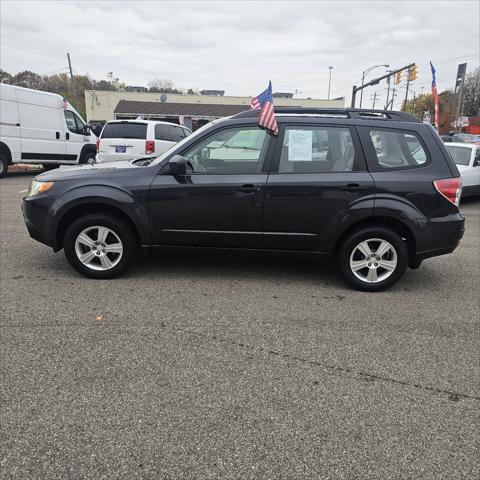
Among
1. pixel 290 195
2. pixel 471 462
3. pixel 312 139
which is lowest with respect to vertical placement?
pixel 471 462

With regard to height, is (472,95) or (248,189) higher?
(472,95)

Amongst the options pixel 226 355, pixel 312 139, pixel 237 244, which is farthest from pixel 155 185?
pixel 226 355

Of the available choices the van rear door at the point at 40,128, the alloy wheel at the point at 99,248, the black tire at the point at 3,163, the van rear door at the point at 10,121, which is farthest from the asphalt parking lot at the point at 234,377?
the van rear door at the point at 40,128

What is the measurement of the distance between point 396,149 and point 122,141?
8.56m

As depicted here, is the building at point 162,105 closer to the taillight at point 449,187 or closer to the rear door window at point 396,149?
the rear door window at point 396,149

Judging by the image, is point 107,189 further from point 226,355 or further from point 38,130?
point 38,130

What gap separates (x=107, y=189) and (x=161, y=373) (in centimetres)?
231

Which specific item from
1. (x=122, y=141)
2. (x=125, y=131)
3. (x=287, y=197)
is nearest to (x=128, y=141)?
(x=122, y=141)

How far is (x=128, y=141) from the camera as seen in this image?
11.7 m

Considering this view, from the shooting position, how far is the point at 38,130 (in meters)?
13.6

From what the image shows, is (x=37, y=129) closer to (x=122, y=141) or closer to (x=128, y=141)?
(x=122, y=141)

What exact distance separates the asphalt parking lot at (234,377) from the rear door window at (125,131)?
7.38 meters

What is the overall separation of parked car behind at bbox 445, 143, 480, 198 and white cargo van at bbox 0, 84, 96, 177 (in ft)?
37.3

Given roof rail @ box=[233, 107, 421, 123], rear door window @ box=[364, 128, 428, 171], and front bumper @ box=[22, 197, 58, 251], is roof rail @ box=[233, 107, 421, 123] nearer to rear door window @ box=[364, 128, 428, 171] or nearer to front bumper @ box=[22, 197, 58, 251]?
rear door window @ box=[364, 128, 428, 171]
